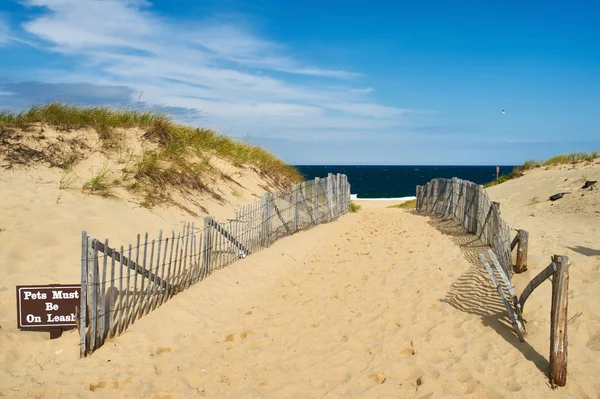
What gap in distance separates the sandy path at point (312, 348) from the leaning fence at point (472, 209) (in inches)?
25.5

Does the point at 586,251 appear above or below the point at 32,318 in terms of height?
above

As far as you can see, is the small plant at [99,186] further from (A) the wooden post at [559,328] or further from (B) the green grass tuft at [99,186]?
(A) the wooden post at [559,328]

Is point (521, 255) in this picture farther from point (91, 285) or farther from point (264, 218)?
point (91, 285)

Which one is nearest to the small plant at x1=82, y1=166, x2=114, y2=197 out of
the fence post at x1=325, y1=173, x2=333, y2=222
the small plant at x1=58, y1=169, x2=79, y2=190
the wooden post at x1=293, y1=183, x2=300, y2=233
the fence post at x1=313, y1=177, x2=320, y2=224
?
the small plant at x1=58, y1=169, x2=79, y2=190

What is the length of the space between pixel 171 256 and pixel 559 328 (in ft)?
14.7

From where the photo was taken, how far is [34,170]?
9.37 m

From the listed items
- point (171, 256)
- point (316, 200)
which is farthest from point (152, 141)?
point (171, 256)

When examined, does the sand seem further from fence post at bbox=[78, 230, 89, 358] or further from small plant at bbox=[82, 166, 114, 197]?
small plant at bbox=[82, 166, 114, 197]

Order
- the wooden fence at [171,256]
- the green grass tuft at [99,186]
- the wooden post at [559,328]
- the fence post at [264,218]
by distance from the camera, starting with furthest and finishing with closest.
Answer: the fence post at [264,218] < the green grass tuft at [99,186] < the wooden fence at [171,256] < the wooden post at [559,328]

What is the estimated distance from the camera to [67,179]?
937 centimetres

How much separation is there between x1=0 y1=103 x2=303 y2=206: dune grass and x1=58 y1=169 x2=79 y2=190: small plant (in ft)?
1.05

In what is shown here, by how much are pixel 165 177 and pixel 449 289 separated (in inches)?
265

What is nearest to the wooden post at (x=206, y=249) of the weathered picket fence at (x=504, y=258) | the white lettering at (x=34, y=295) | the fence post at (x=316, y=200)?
A: the white lettering at (x=34, y=295)

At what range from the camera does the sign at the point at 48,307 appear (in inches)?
199
